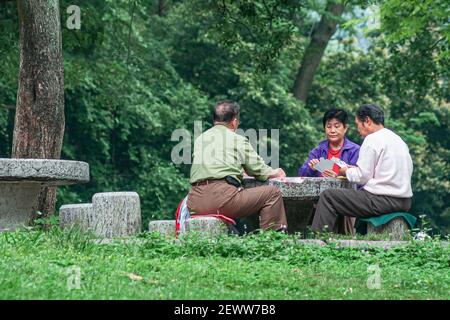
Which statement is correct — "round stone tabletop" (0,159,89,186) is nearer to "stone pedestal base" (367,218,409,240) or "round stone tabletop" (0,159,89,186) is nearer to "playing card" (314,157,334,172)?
"playing card" (314,157,334,172)

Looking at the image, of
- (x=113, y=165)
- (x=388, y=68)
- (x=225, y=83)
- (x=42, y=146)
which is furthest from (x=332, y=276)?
(x=225, y=83)

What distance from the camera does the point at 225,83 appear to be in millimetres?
34094

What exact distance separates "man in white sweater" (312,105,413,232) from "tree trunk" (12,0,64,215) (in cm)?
375

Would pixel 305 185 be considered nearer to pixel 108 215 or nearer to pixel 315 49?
pixel 108 215

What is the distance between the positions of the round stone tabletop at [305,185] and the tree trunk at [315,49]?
57.8 ft

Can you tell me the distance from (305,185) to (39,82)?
146 inches

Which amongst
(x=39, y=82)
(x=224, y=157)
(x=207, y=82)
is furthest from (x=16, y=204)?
(x=207, y=82)

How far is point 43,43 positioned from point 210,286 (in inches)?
244

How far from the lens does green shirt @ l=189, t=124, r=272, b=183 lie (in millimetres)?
11727

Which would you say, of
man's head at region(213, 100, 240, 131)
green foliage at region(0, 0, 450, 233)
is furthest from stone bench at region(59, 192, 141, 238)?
green foliage at region(0, 0, 450, 233)

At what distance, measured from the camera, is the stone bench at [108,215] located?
11.7 m

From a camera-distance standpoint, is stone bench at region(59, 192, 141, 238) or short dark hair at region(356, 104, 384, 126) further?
short dark hair at region(356, 104, 384, 126)

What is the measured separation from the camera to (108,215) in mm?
11734
